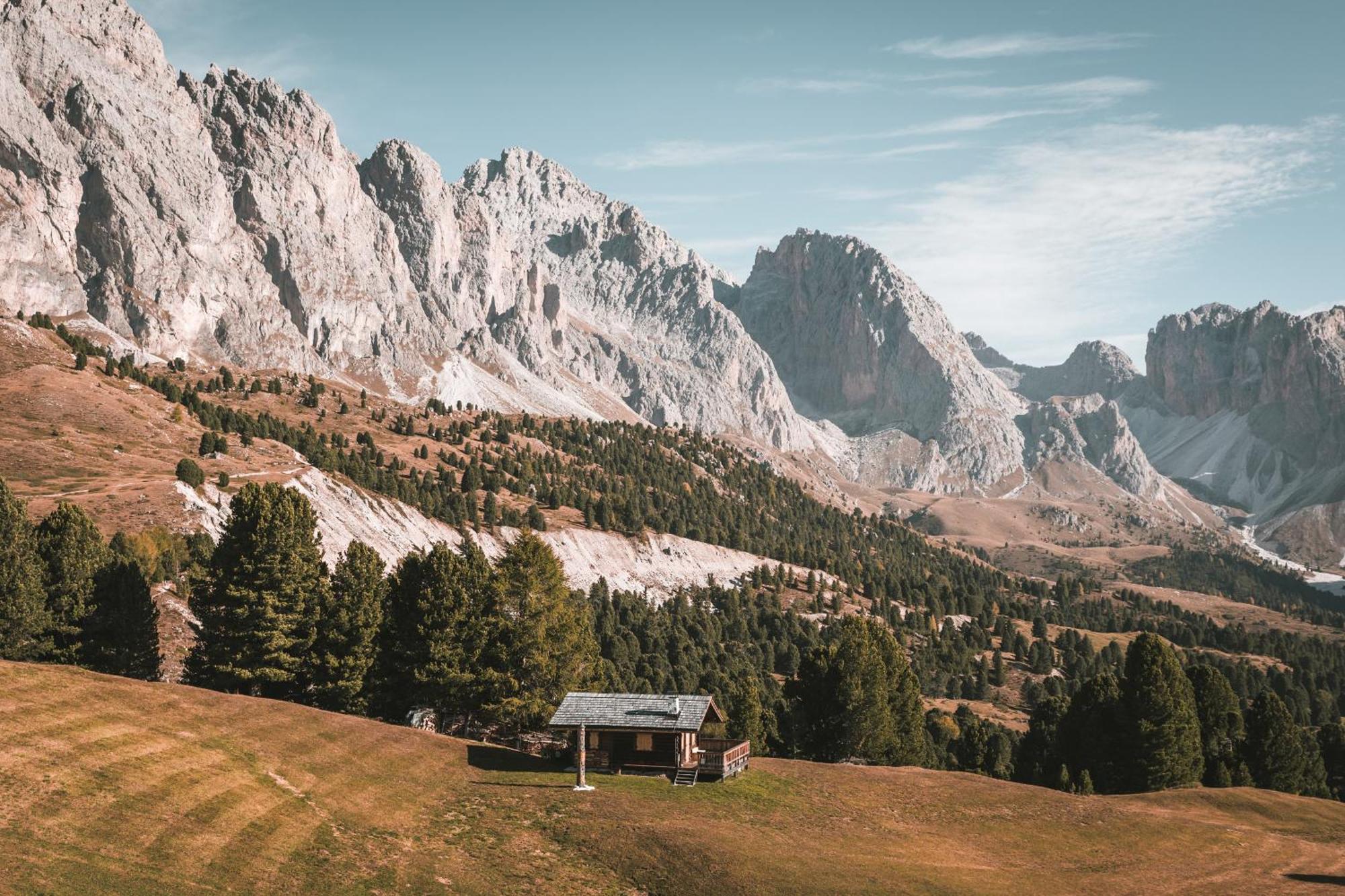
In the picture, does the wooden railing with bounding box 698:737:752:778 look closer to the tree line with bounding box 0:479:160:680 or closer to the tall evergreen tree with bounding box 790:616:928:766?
the tall evergreen tree with bounding box 790:616:928:766

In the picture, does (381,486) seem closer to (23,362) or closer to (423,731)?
(23,362)

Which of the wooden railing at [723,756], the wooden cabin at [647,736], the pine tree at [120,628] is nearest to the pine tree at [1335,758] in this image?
the wooden railing at [723,756]

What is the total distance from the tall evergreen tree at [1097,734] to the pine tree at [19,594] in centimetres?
7949

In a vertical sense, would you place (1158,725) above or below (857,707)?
below

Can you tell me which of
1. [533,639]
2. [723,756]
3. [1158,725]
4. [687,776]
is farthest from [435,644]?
[1158,725]

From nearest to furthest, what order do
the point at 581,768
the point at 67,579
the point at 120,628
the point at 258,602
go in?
the point at 581,768 → the point at 67,579 → the point at 258,602 → the point at 120,628

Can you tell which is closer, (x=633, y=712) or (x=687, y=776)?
(x=687, y=776)

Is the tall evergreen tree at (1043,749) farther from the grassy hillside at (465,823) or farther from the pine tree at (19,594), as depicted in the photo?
the pine tree at (19,594)

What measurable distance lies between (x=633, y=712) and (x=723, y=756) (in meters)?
6.20

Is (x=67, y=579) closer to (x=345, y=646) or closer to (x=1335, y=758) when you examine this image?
(x=345, y=646)

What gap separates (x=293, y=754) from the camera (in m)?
48.9

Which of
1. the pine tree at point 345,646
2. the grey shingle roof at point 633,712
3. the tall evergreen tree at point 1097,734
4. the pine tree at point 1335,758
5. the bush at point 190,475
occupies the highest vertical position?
the bush at point 190,475

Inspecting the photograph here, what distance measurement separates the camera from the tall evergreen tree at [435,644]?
70.6 metres

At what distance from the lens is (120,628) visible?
225 ft
